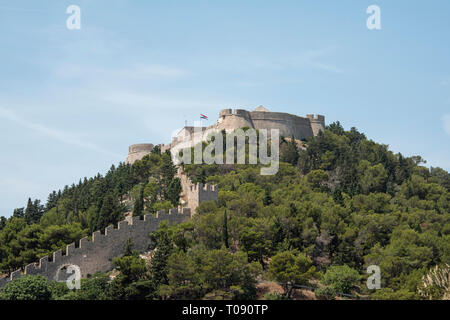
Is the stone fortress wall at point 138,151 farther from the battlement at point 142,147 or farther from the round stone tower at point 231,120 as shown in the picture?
the round stone tower at point 231,120

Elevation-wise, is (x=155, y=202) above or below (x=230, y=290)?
above

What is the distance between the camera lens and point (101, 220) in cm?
4697

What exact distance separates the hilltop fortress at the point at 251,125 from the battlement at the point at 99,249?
30339 millimetres

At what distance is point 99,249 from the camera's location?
42.8m

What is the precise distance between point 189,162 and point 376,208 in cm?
2191

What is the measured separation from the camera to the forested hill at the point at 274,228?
129 ft

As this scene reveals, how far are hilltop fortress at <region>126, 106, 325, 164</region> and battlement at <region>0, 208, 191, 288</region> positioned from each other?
30339mm

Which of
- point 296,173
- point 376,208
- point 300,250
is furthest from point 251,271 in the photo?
point 296,173

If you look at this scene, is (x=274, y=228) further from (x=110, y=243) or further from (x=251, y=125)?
(x=251, y=125)

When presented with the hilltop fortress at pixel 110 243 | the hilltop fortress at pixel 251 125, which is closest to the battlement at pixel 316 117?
the hilltop fortress at pixel 251 125

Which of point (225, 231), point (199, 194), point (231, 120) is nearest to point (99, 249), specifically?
point (225, 231)
